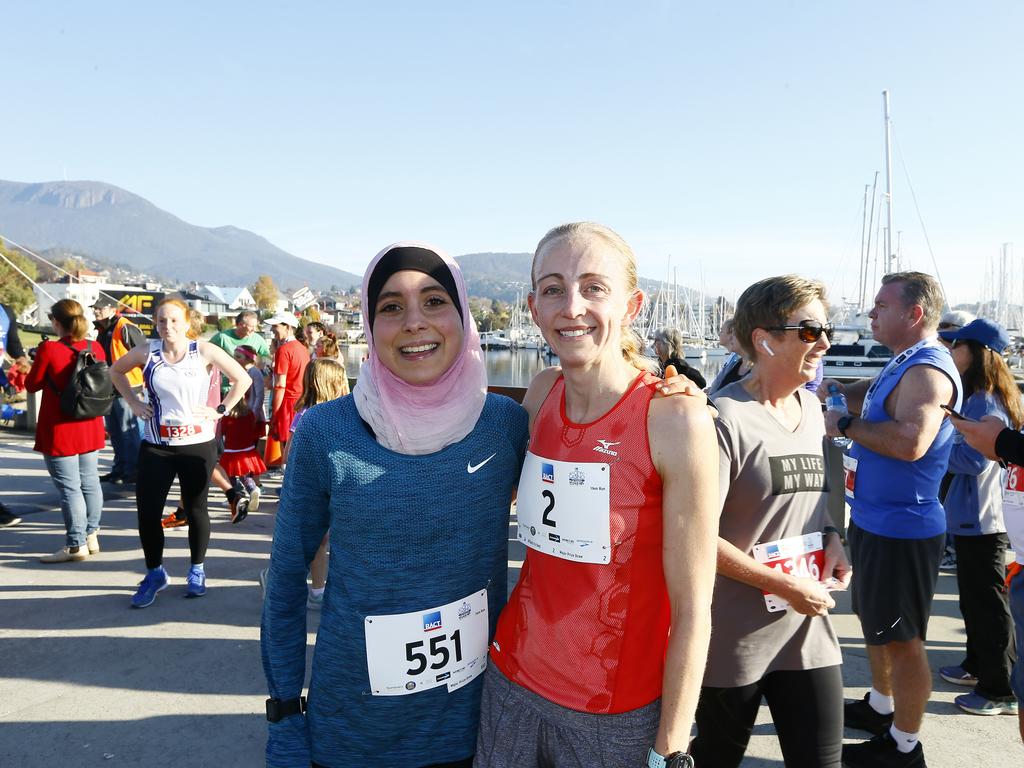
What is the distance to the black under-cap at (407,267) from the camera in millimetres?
1605

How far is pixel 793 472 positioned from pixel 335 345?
5.35 meters

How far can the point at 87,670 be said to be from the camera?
3459 millimetres

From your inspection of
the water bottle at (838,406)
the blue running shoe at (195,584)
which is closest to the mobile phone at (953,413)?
the water bottle at (838,406)

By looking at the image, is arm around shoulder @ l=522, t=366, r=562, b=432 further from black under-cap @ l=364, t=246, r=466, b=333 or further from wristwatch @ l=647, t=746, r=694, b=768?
wristwatch @ l=647, t=746, r=694, b=768

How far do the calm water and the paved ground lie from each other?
36497 millimetres

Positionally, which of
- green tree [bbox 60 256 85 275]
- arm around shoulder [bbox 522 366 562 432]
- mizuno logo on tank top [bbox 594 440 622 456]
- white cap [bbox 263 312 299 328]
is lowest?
mizuno logo on tank top [bbox 594 440 622 456]

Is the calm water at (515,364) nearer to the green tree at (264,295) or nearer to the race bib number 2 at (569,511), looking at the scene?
the race bib number 2 at (569,511)

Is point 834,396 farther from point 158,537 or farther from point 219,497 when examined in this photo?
point 219,497

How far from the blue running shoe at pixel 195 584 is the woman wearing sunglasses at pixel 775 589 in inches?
141

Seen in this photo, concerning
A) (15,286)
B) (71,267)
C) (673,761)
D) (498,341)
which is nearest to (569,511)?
(673,761)

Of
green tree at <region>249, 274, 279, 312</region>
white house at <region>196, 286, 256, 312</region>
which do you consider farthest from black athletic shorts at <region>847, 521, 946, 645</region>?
green tree at <region>249, 274, 279, 312</region>

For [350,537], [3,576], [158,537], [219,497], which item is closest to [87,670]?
[158,537]

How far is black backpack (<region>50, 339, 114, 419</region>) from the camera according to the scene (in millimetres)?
5020

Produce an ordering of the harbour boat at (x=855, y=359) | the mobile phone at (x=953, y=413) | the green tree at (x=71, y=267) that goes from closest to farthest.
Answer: the mobile phone at (x=953, y=413) < the harbour boat at (x=855, y=359) < the green tree at (x=71, y=267)
